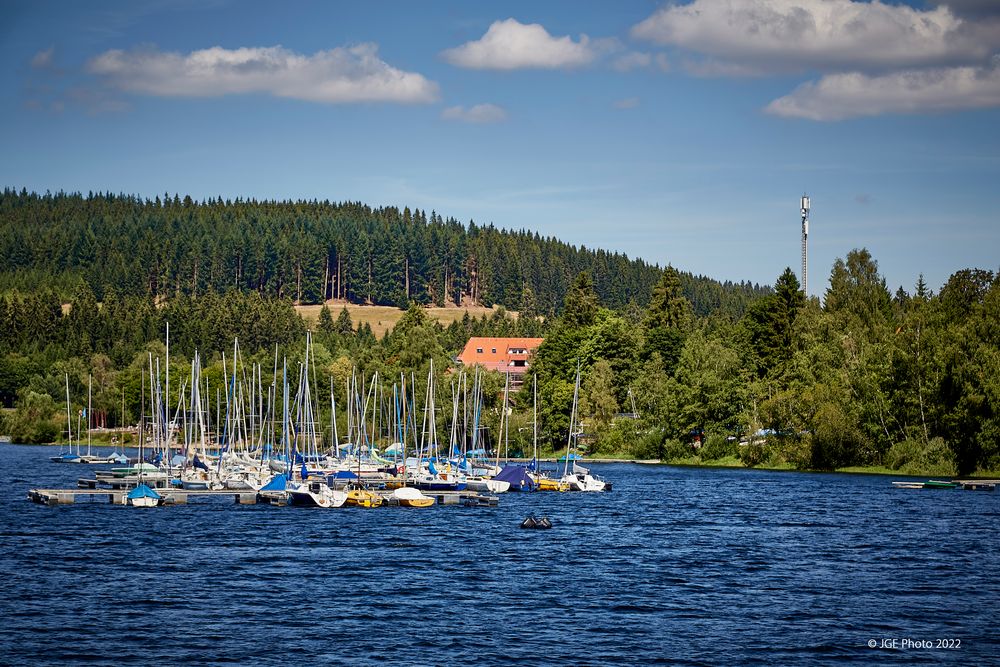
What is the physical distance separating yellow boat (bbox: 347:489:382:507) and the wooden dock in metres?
0.84

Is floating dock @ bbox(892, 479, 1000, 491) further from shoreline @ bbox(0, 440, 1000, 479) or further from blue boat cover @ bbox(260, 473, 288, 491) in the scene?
blue boat cover @ bbox(260, 473, 288, 491)

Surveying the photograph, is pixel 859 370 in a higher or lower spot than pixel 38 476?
higher

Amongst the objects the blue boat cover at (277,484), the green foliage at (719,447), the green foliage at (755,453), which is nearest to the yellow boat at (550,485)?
the blue boat cover at (277,484)

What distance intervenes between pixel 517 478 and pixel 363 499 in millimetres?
19572

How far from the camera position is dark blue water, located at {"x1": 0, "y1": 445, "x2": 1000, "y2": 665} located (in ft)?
139

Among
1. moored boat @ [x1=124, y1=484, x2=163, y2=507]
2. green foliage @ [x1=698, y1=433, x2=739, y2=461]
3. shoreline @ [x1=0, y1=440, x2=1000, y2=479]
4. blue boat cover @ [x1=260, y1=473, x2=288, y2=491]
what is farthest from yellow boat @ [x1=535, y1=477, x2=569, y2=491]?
green foliage @ [x1=698, y1=433, x2=739, y2=461]

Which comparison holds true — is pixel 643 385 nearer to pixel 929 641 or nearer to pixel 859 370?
pixel 859 370

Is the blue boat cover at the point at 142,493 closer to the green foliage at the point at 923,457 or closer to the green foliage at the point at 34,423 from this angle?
the green foliage at the point at 923,457

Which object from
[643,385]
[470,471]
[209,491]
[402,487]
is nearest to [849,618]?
[402,487]

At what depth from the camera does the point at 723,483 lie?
113438 millimetres

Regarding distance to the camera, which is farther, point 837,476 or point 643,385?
point 643,385

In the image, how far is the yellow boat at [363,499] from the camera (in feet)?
298

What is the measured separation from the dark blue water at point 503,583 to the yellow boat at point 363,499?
99 centimetres

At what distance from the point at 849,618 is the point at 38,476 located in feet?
298
